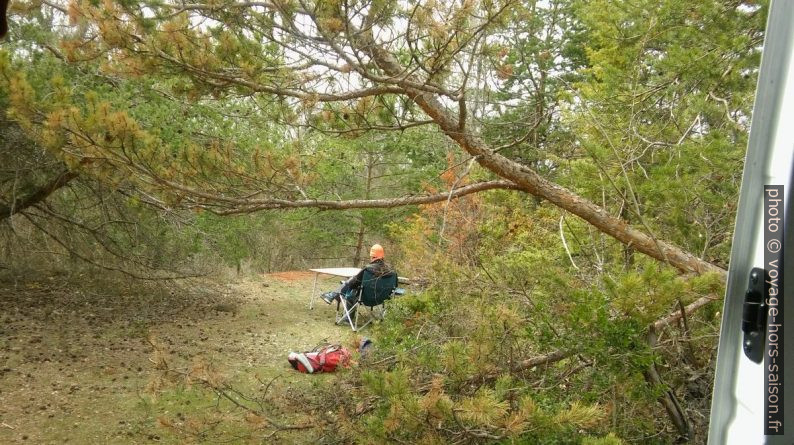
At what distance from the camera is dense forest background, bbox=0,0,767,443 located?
2668 millimetres

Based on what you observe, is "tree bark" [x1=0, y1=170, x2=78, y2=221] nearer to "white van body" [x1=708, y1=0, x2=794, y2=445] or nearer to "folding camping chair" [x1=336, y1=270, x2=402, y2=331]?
"folding camping chair" [x1=336, y1=270, x2=402, y2=331]

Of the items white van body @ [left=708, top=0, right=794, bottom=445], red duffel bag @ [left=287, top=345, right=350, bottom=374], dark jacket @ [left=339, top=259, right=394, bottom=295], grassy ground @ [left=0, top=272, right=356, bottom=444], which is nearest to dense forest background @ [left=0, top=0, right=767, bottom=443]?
grassy ground @ [left=0, top=272, right=356, bottom=444]

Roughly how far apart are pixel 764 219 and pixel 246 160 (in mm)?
4001

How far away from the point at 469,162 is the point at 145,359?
4.01 meters

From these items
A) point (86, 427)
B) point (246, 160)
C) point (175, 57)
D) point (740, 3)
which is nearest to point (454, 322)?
point (246, 160)

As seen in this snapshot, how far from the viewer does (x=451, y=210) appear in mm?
9875

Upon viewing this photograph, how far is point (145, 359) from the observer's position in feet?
19.8

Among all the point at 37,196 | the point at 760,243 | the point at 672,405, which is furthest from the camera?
the point at 37,196

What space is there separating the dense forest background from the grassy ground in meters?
0.94

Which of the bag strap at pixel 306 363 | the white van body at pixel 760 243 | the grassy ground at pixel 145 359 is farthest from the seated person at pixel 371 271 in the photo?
the white van body at pixel 760 243

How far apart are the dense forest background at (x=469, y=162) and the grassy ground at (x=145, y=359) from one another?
94 cm

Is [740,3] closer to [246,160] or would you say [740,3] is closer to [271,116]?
[271,116]

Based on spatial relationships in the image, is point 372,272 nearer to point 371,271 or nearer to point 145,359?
point 371,271

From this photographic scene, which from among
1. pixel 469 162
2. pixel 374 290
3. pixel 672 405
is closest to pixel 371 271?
pixel 374 290
